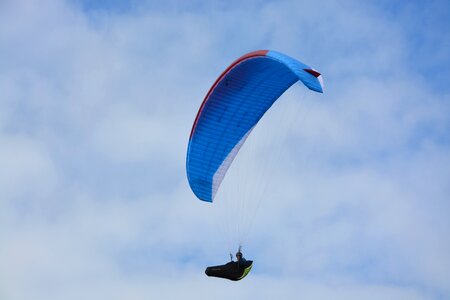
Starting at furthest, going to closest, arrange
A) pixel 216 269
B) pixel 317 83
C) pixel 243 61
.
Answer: pixel 216 269, pixel 243 61, pixel 317 83

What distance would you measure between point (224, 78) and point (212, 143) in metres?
3.16

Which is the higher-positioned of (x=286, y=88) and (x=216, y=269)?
(x=286, y=88)

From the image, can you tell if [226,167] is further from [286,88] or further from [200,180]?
[286,88]

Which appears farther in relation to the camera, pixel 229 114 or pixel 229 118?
pixel 229 118

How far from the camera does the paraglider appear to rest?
35.1 m

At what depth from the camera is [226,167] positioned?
37.8 meters

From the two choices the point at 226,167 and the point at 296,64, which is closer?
the point at 296,64

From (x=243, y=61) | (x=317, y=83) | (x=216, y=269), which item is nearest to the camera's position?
(x=317, y=83)

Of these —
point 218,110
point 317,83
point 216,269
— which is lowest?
point 216,269

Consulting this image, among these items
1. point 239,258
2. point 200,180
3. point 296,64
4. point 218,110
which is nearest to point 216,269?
point 239,258

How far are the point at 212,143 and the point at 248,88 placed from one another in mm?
2755

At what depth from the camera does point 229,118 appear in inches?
1437

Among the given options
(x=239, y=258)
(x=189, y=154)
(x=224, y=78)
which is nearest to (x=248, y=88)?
(x=224, y=78)

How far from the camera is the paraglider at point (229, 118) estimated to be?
3512 centimetres
